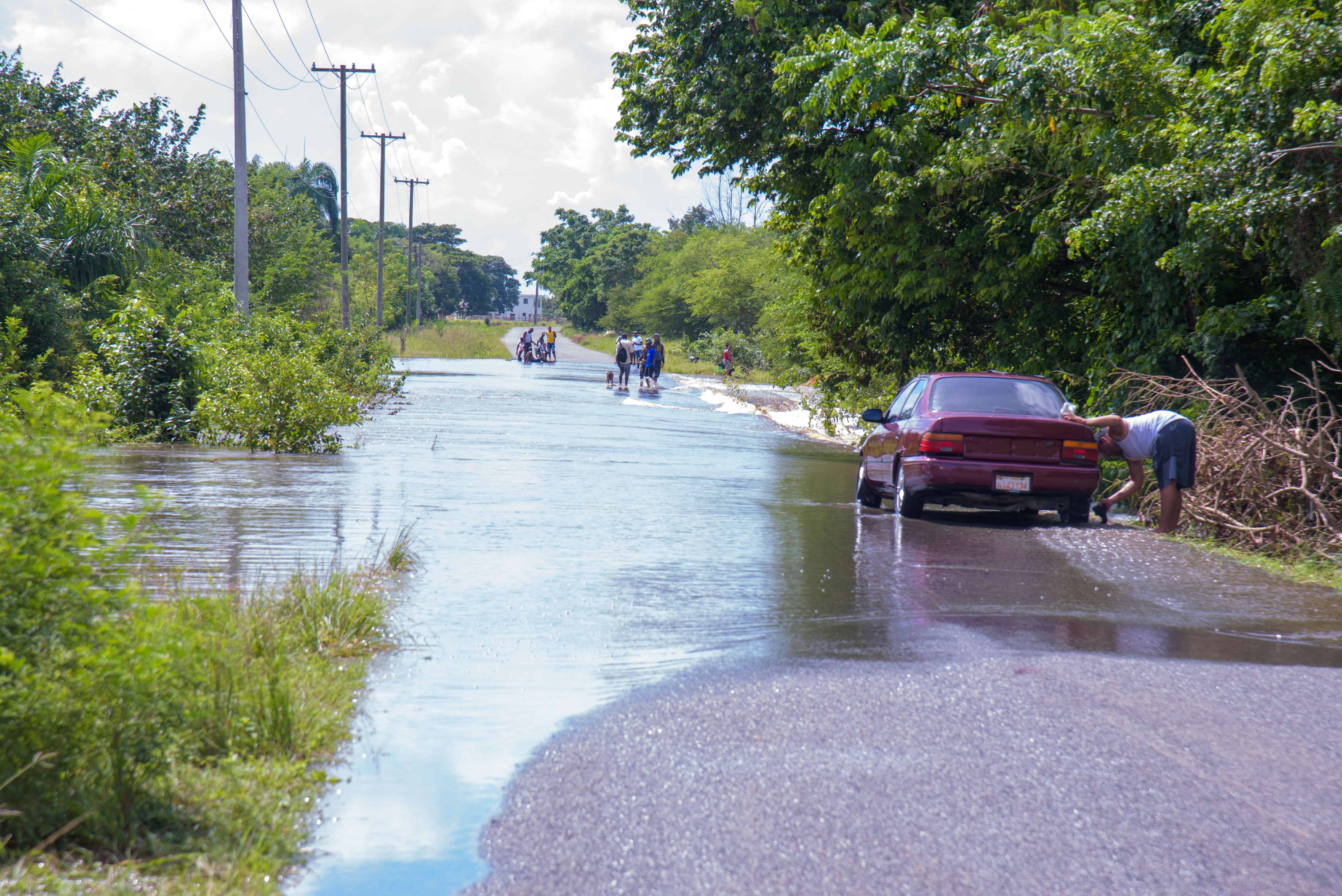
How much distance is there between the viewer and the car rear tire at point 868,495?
14016 mm

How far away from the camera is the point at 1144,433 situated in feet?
39.6

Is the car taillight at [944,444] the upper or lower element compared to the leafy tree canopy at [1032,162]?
lower

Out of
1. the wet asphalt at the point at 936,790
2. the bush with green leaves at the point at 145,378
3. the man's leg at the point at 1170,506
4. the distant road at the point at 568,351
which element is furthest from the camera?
the distant road at the point at 568,351

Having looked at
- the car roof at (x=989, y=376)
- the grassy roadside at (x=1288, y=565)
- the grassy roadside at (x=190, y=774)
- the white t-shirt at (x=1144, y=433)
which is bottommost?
the grassy roadside at (x=1288, y=565)

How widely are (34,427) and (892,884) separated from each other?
3.07 metres

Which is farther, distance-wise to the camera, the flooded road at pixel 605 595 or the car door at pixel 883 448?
the car door at pixel 883 448

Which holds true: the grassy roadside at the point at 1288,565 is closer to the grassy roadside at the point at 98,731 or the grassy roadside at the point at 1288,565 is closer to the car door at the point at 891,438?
the car door at the point at 891,438

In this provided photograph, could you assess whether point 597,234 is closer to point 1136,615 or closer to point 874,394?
point 874,394

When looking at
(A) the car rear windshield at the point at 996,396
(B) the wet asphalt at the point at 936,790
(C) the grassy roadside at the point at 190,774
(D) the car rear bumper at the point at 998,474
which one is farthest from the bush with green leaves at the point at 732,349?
(C) the grassy roadside at the point at 190,774

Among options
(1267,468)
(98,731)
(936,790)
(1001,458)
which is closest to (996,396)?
(1001,458)

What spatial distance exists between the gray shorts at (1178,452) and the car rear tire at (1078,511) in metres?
0.82

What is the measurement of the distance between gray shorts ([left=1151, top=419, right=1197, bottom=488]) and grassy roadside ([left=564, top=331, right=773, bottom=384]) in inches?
1392

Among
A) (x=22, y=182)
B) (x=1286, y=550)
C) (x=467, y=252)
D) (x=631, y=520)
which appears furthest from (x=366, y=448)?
(x=467, y=252)

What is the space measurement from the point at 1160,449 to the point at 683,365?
59.8m
